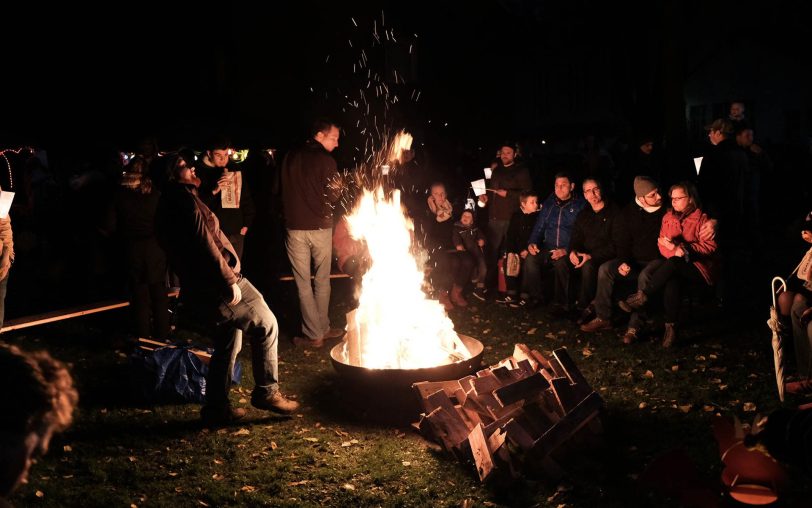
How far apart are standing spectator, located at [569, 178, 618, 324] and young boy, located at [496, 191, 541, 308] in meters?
0.80

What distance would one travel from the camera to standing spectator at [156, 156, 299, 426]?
5875 mm

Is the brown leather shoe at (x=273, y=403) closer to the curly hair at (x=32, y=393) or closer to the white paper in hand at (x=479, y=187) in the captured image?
the curly hair at (x=32, y=393)

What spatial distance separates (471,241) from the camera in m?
11.3

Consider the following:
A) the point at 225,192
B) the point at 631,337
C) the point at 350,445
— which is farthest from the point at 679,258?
the point at 225,192

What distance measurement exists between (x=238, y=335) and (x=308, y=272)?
2420 millimetres

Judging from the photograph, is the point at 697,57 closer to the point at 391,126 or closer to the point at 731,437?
the point at 391,126

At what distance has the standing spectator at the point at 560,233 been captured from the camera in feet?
33.8

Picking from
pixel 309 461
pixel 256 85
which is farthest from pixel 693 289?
pixel 256 85

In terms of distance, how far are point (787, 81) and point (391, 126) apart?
15.7m

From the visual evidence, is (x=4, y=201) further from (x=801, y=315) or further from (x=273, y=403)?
(x=801, y=315)

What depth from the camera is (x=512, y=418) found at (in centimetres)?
561

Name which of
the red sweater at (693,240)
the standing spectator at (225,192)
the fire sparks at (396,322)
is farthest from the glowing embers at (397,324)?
the red sweater at (693,240)

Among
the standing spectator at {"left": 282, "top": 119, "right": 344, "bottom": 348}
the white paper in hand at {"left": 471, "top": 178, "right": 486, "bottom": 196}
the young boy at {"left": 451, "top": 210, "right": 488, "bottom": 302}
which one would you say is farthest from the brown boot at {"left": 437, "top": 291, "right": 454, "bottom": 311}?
the standing spectator at {"left": 282, "top": 119, "right": 344, "bottom": 348}

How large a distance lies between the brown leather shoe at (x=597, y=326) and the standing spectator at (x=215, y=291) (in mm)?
4327
